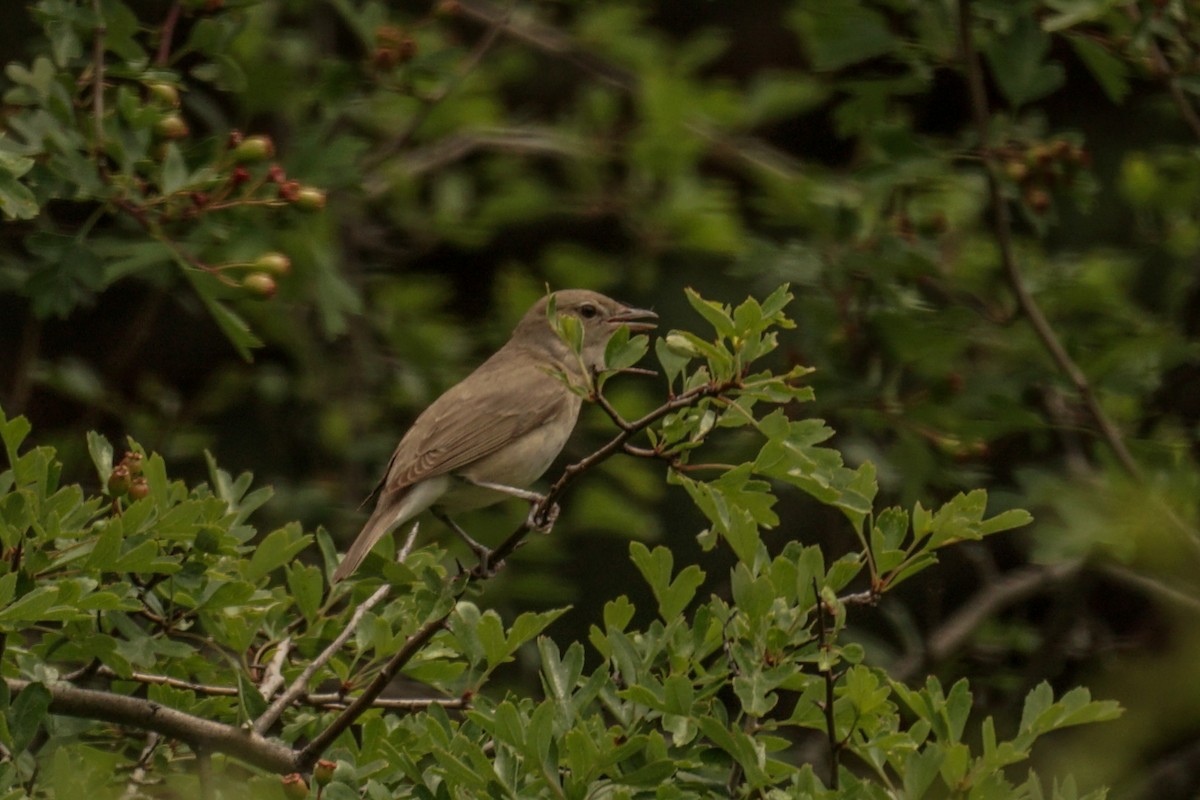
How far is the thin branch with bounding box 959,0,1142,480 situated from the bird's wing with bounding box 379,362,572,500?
1.49 meters

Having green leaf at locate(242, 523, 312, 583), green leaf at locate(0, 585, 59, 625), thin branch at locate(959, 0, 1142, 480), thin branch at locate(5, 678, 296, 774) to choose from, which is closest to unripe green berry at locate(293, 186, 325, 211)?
green leaf at locate(242, 523, 312, 583)

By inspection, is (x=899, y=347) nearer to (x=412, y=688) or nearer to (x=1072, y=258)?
(x=1072, y=258)

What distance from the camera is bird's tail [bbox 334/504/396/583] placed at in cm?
435

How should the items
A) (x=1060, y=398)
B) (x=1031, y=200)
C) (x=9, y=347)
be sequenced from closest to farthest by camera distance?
(x=1031, y=200), (x=1060, y=398), (x=9, y=347)

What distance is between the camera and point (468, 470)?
17.4 feet

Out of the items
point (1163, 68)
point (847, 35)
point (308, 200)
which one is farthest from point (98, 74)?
point (1163, 68)

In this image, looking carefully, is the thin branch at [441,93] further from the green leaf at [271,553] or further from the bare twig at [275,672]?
the bare twig at [275,672]

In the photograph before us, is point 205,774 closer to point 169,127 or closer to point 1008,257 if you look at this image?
point 169,127

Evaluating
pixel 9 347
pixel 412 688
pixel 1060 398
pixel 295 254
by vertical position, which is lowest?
pixel 412 688

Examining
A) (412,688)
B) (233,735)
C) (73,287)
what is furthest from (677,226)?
(233,735)

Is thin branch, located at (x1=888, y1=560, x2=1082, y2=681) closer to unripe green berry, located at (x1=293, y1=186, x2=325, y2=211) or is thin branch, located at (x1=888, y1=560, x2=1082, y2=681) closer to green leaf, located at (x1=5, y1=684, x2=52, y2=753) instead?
unripe green berry, located at (x1=293, y1=186, x2=325, y2=211)

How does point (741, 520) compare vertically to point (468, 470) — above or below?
above

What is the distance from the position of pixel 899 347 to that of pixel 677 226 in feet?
6.01

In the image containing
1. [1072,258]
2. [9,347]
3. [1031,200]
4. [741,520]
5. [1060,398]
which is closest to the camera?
[741,520]
